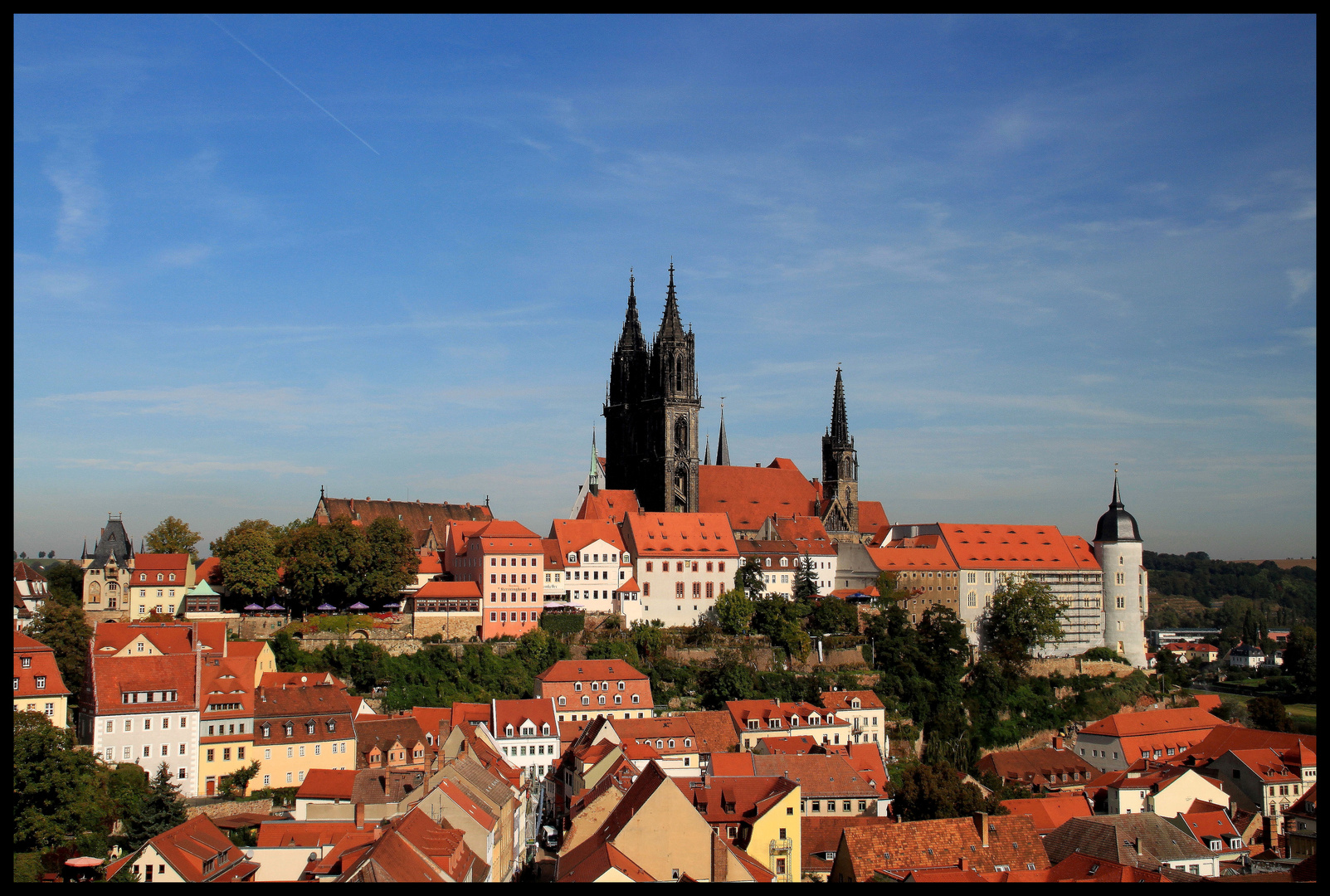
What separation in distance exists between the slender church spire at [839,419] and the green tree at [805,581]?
632 inches

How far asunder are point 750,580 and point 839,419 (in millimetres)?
24181

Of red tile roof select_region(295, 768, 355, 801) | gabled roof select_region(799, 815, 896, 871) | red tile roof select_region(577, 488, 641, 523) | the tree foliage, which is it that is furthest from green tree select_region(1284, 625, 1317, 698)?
red tile roof select_region(295, 768, 355, 801)

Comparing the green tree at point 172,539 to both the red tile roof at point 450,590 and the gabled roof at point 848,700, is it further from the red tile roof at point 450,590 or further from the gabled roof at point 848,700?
the gabled roof at point 848,700

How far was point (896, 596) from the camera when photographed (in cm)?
7400

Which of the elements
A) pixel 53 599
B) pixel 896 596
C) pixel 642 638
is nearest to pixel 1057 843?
pixel 642 638

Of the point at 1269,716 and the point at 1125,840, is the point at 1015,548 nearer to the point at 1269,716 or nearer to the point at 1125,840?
the point at 1269,716

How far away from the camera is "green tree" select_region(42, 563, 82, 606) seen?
61.1 m

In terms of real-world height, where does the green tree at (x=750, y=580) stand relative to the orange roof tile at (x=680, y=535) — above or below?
below

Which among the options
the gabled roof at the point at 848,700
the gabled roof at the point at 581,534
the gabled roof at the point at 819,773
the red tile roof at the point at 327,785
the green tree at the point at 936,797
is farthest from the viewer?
the gabled roof at the point at 581,534

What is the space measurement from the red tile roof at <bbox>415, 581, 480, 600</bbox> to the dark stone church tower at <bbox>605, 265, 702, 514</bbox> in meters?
18.1

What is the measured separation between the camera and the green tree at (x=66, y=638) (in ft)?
156

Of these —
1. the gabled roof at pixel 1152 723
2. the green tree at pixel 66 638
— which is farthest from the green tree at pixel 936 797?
the green tree at pixel 66 638

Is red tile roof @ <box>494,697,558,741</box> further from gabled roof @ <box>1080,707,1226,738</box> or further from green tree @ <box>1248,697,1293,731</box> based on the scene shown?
green tree @ <box>1248,697,1293,731</box>
